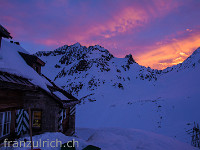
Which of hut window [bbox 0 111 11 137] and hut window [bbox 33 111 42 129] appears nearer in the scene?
hut window [bbox 0 111 11 137]

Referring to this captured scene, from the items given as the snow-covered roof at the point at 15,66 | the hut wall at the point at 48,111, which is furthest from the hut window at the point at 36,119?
the snow-covered roof at the point at 15,66

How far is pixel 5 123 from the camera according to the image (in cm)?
786

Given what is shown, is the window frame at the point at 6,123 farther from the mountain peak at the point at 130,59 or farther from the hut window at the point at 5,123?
the mountain peak at the point at 130,59

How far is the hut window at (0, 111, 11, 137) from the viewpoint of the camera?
7461 mm

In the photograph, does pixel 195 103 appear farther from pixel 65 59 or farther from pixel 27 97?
pixel 65 59

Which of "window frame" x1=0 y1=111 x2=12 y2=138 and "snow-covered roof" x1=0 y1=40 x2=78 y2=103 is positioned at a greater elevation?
"snow-covered roof" x1=0 y1=40 x2=78 y2=103

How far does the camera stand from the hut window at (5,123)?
746cm

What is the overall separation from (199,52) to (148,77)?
21264 millimetres

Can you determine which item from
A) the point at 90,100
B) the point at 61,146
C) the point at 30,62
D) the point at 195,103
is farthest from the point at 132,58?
the point at 61,146

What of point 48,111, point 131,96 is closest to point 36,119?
point 48,111

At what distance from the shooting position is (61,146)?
6.12 metres

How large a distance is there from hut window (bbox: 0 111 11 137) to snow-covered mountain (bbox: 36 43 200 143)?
16753 mm

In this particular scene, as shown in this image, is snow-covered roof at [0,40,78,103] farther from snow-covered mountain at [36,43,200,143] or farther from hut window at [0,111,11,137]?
snow-covered mountain at [36,43,200,143]

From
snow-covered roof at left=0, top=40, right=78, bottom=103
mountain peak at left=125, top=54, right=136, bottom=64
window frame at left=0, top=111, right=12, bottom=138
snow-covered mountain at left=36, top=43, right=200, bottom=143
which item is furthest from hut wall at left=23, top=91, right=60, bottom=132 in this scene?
mountain peak at left=125, top=54, right=136, bottom=64
